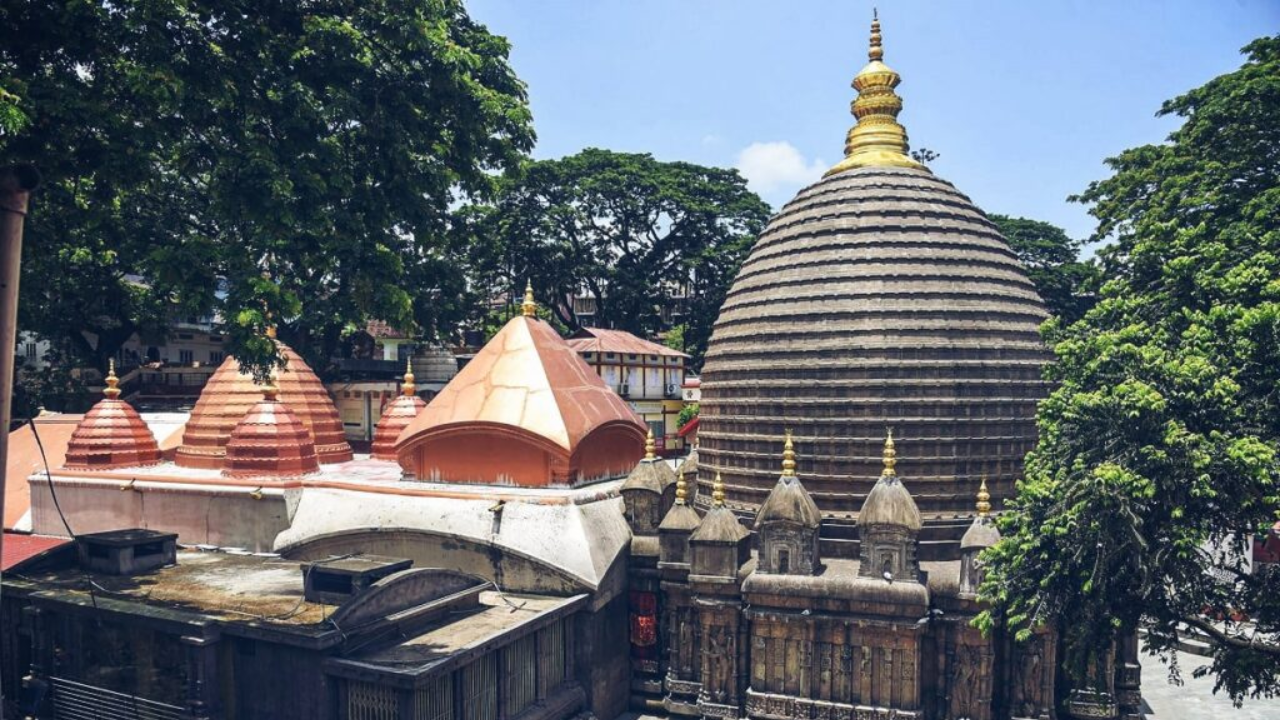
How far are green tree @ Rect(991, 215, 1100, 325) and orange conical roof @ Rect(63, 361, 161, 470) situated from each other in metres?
36.2

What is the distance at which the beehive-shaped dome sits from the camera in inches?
585

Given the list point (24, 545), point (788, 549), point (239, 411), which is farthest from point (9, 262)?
point (24, 545)

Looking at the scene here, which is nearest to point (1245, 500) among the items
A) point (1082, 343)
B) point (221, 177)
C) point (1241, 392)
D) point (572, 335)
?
point (1241, 392)

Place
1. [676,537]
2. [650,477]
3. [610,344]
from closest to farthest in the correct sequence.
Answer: [676,537] < [650,477] < [610,344]

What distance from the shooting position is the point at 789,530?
559 inches

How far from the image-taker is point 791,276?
16406mm

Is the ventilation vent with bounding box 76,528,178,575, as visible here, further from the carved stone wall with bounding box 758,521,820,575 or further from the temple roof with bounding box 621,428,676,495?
the carved stone wall with bounding box 758,521,820,575

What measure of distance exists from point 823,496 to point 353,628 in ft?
27.1

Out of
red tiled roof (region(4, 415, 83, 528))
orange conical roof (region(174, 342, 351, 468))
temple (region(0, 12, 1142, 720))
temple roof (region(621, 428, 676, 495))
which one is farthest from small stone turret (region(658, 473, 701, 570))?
red tiled roof (region(4, 415, 83, 528))

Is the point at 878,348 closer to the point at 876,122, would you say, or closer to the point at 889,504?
the point at 889,504

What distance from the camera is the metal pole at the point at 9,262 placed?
15.3 ft

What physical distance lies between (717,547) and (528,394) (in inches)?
192

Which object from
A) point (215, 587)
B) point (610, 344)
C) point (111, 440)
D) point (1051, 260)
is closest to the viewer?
point (215, 587)

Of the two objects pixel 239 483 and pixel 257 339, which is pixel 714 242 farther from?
pixel 257 339
